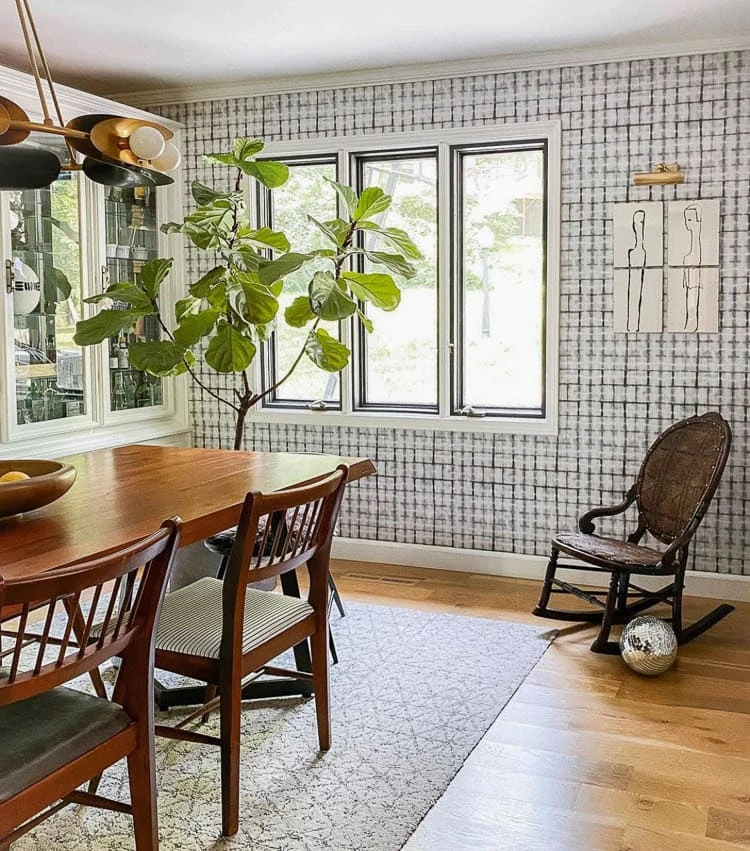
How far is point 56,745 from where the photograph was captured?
73.0 inches

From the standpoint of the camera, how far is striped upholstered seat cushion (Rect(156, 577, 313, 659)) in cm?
248

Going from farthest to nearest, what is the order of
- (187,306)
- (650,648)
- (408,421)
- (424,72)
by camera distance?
(408,421)
(424,72)
(187,306)
(650,648)

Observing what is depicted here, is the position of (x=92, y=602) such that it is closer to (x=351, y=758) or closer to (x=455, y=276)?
(x=351, y=758)

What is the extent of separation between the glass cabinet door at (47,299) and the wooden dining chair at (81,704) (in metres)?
2.41

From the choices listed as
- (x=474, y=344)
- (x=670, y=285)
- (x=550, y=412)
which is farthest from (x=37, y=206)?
(x=670, y=285)

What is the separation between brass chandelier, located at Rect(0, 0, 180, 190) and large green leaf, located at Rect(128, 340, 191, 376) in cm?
116

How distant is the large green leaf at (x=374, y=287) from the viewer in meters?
4.11

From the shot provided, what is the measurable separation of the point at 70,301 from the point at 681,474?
111 inches

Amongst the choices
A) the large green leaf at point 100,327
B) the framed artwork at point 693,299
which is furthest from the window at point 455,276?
the large green leaf at point 100,327

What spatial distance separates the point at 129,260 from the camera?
4.89 meters

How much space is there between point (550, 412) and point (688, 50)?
1684 millimetres

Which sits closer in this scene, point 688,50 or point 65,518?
point 65,518

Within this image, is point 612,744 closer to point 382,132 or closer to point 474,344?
point 474,344

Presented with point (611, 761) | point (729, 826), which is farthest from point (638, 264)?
point (729, 826)
